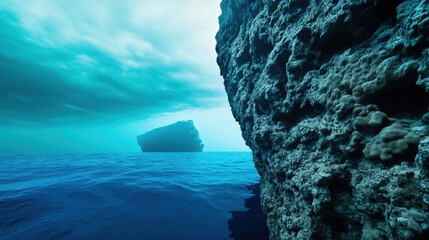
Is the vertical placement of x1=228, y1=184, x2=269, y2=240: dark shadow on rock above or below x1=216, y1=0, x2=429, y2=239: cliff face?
below

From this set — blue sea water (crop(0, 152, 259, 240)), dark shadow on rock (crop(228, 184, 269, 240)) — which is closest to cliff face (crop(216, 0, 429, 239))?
dark shadow on rock (crop(228, 184, 269, 240))

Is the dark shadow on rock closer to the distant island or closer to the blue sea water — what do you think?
the blue sea water

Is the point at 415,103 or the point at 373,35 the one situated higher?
the point at 373,35

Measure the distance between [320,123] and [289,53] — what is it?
104 inches

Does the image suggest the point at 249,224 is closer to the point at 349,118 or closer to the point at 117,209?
the point at 349,118

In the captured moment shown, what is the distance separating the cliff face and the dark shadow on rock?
939mm

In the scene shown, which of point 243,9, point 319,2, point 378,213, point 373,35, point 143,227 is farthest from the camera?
point 243,9

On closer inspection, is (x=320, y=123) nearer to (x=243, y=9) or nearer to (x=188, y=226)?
(x=188, y=226)

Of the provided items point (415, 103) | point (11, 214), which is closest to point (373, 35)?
point (415, 103)

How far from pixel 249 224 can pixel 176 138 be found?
8571cm

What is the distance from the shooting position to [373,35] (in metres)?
3.86

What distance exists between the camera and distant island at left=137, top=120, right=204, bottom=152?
89938 mm

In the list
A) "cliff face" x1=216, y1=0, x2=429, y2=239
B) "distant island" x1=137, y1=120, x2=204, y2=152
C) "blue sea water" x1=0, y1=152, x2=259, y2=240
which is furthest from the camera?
"distant island" x1=137, y1=120, x2=204, y2=152

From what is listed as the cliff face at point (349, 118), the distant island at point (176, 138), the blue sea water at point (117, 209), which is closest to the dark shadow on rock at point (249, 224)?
the blue sea water at point (117, 209)
